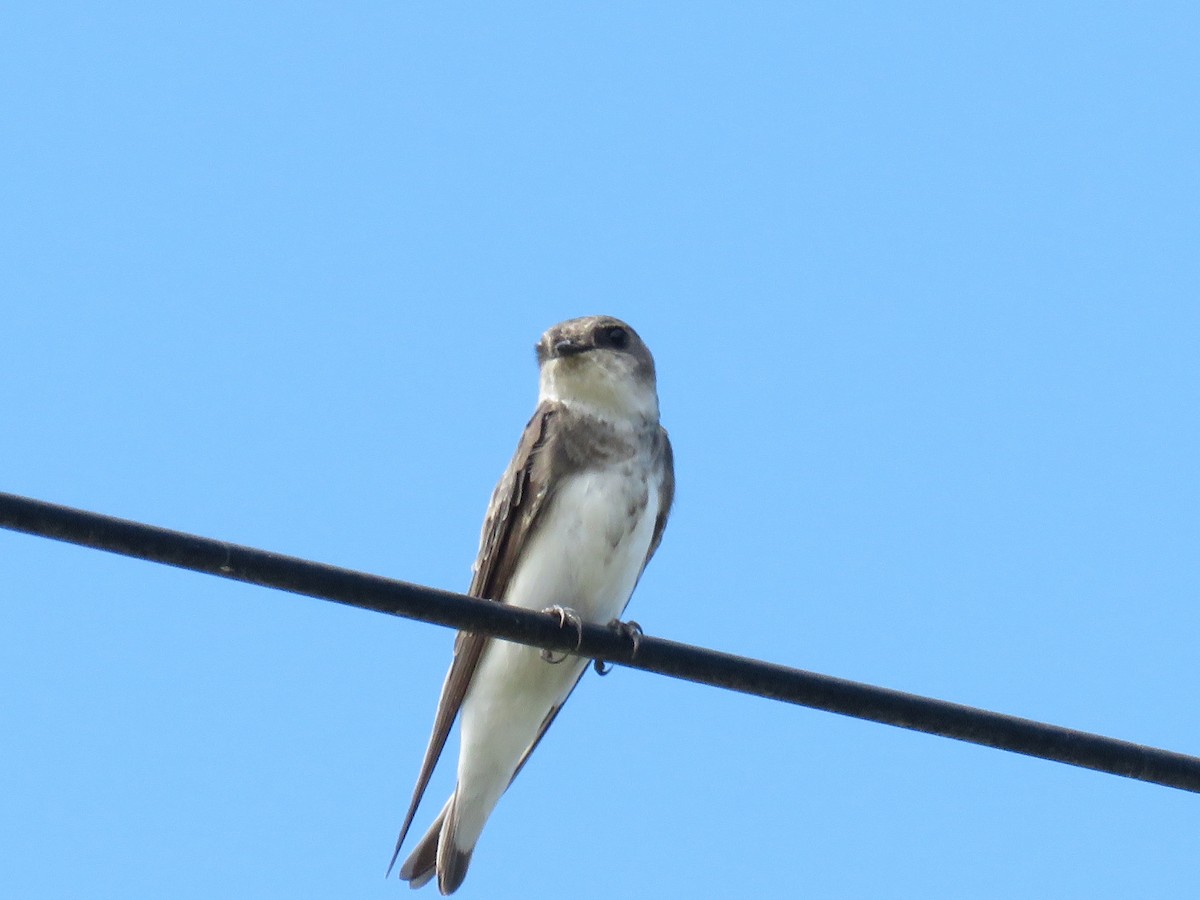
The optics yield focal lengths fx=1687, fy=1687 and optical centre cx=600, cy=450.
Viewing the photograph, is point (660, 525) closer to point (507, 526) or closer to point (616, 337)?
point (507, 526)

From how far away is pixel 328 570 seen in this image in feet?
13.6

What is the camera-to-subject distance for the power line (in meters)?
3.90

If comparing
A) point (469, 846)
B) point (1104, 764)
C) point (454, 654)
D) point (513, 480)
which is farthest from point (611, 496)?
point (1104, 764)

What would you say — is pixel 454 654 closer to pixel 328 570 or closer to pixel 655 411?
pixel 655 411

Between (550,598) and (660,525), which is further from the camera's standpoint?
(660,525)

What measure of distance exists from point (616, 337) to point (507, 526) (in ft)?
5.07

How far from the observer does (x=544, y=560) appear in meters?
7.52

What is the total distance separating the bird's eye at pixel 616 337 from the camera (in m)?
8.76

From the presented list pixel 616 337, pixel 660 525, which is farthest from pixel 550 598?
pixel 616 337

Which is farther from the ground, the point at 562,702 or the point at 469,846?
the point at 562,702

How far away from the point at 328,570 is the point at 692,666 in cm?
106

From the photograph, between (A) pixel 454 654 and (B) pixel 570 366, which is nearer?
(A) pixel 454 654

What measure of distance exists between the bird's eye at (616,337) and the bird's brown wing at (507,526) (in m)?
0.99

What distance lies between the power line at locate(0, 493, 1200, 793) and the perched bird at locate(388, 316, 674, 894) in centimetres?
265
